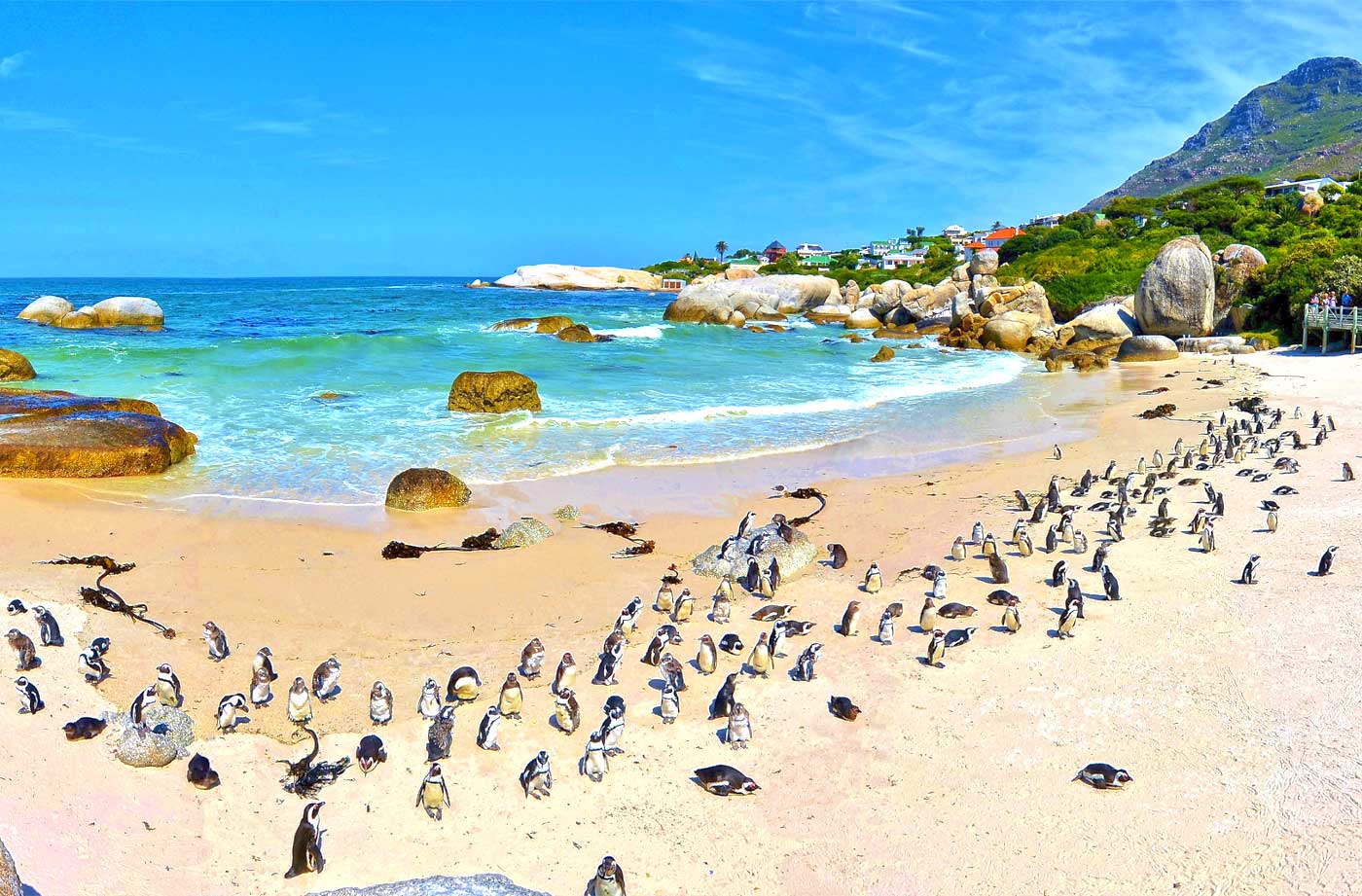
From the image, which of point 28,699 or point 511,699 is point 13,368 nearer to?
point 28,699

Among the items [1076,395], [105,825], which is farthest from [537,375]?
[105,825]

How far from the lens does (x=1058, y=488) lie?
46.8ft

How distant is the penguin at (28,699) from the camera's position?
700 centimetres

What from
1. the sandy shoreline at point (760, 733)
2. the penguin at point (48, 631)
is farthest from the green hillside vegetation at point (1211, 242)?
the penguin at point (48, 631)

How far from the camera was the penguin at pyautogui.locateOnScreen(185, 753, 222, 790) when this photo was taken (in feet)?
20.8

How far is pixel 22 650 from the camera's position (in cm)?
771

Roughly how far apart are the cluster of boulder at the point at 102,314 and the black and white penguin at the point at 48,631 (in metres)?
44.6

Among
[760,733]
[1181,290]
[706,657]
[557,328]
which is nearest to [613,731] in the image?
[760,733]

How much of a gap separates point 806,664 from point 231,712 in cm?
480

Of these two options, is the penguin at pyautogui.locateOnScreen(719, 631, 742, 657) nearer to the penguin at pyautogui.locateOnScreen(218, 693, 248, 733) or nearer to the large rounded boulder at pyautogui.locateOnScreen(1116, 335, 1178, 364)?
the penguin at pyautogui.locateOnScreen(218, 693, 248, 733)

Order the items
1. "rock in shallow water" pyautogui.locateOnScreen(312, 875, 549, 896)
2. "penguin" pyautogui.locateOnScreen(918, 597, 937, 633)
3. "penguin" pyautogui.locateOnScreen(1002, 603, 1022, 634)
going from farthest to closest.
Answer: "penguin" pyautogui.locateOnScreen(918, 597, 937, 633) → "penguin" pyautogui.locateOnScreen(1002, 603, 1022, 634) → "rock in shallow water" pyautogui.locateOnScreen(312, 875, 549, 896)

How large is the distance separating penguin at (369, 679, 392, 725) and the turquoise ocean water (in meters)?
7.19

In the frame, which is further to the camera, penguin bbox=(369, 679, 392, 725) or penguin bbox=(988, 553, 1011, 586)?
penguin bbox=(988, 553, 1011, 586)

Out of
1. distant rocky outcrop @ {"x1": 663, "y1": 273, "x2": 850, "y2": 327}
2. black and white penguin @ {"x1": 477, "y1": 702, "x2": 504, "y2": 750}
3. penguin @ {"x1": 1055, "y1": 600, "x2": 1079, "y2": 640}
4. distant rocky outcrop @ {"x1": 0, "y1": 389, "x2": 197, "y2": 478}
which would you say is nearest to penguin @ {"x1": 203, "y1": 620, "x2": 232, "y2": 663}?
black and white penguin @ {"x1": 477, "y1": 702, "x2": 504, "y2": 750}
